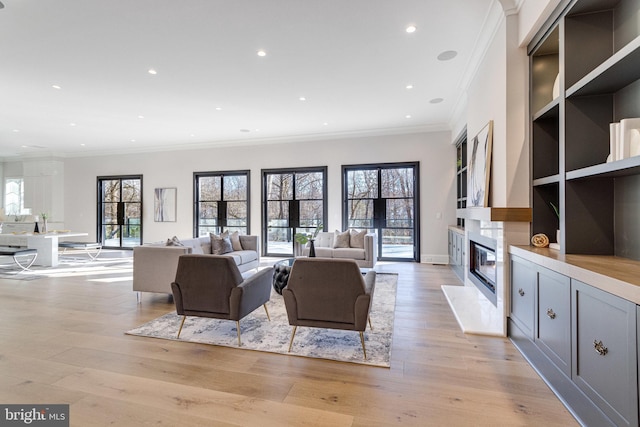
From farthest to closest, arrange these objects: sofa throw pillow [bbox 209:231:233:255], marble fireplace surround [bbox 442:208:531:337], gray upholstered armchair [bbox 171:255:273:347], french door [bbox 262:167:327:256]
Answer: french door [bbox 262:167:327:256] < sofa throw pillow [bbox 209:231:233:255] < marble fireplace surround [bbox 442:208:531:337] < gray upholstered armchair [bbox 171:255:273:347]

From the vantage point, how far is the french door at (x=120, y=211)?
30.9ft

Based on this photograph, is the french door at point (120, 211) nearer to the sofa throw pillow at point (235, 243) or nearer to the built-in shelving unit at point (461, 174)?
the sofa throw pillow at point (235, 243)

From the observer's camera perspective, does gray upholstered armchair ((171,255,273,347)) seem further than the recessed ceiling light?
No

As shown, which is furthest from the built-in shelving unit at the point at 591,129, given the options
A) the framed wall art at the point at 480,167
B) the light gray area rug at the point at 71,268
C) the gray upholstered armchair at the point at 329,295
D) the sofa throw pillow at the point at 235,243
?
the light gray area rug at the point at 71,268

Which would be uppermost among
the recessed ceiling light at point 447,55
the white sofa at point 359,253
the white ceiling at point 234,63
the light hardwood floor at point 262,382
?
the recessed ceiling light at point 447,55

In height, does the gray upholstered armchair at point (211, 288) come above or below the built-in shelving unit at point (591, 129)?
below

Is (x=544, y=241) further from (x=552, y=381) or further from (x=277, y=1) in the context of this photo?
(x=277, y=1)

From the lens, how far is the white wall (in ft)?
22.8

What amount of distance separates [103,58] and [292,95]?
268 cm

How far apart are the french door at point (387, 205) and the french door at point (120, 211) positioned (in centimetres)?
687

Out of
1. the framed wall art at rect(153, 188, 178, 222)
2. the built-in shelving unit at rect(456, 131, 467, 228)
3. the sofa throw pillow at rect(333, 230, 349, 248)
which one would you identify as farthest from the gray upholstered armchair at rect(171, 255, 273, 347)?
the framed wall art at rect(153, 188, 178, 222)

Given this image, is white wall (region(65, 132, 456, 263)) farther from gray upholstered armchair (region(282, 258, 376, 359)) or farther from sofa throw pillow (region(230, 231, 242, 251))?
gray upholstered armchair (region(282, 258, 376, 359))

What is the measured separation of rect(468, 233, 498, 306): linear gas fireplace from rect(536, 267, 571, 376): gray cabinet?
1012 millimetres

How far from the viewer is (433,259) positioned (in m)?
6.98
